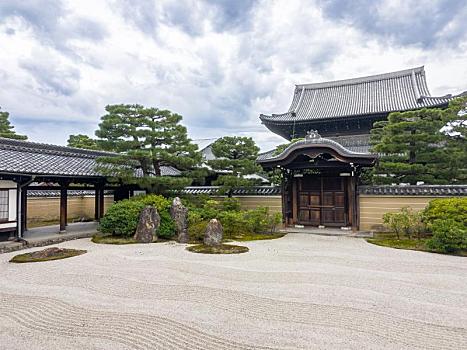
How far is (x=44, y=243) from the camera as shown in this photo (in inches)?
381

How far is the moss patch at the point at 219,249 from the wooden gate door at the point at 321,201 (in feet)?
15.9

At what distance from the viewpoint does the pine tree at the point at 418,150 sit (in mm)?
11164

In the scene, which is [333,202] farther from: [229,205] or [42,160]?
[42,160]

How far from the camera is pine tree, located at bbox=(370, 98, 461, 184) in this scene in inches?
440

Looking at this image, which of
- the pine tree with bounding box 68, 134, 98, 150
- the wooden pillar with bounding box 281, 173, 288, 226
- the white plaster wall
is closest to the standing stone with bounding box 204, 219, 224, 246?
the wooden pillar with bounding box 281, 173, 288, 226

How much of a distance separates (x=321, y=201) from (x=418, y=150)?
3892 millimetres

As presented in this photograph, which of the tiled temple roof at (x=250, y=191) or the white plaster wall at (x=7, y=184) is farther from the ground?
the white plaster wall at (x=7, y=184)

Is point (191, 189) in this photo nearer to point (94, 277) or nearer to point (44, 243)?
point (44, 243)

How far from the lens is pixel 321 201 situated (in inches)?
491

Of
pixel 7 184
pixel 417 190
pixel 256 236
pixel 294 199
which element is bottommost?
pixel 256 236

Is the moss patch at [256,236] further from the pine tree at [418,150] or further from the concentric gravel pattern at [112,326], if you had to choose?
the concentric gravel pattern at [112,326]

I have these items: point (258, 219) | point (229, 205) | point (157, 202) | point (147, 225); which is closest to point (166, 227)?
point (147, 225)

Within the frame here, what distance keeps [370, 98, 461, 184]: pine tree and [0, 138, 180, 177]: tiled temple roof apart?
1065cm

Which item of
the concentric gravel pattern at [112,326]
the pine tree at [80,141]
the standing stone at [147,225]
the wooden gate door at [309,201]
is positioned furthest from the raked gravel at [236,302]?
the pine tree at [80,141]
